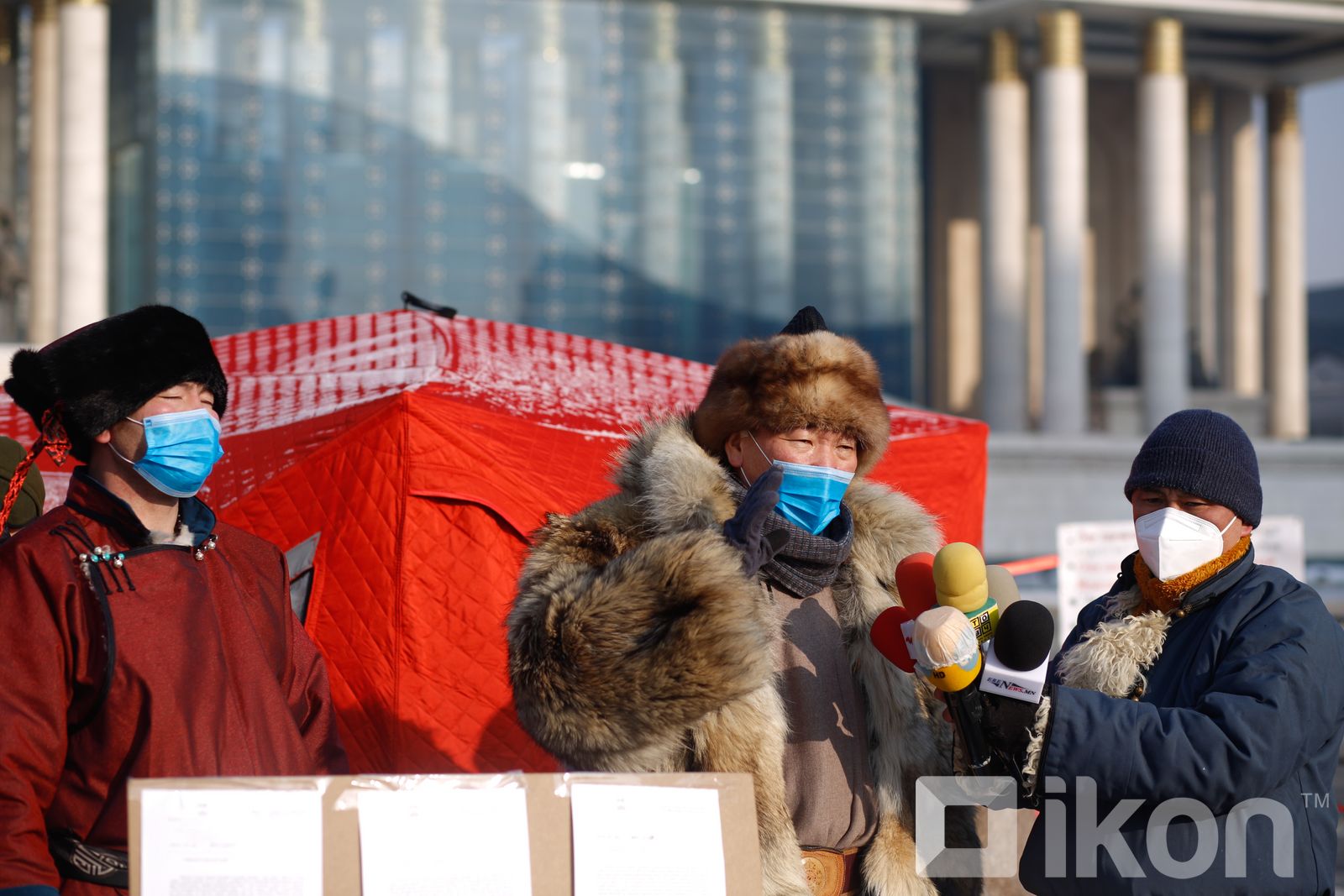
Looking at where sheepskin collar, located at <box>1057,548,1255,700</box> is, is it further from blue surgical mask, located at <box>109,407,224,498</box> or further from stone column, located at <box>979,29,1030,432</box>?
stone column, located at <box>979,29,1030,432</box>

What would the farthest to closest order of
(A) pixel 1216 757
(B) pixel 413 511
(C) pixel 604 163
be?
(C) pixel 604 163 → (B) pixel 413 511 → (A) pixel 1216 757

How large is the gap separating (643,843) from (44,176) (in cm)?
2482

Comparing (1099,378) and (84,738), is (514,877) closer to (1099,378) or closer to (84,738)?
(84,738)

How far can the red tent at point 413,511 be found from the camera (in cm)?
412

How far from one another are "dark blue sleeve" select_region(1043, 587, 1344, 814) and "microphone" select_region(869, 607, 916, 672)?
0.28m

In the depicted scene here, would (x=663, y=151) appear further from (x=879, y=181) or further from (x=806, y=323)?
(x=806, y=323)

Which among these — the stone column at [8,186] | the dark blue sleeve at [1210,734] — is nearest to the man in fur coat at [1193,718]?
the dark blue sleeve at [1210,734]

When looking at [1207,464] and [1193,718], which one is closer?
[1193,718]

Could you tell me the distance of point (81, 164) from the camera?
21594 mm

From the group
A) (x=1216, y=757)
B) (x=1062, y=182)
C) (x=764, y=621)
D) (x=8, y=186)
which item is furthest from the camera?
(x=8, y=186)

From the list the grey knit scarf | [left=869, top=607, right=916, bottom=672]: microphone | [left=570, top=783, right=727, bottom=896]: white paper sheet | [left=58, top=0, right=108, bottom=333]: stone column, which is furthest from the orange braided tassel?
[left=58, top=0, right=108, bottom=333]: stone column

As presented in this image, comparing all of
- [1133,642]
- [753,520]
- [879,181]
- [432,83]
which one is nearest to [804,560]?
[753,520]

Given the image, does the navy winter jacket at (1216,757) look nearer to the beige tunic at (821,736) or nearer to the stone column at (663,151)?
the beige tunic at (821,736)

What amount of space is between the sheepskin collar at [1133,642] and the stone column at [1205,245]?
97.2 ft
